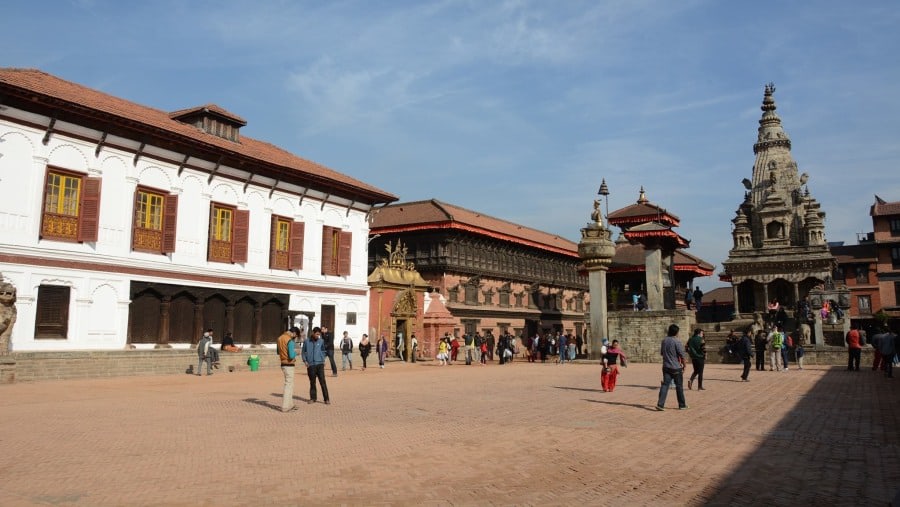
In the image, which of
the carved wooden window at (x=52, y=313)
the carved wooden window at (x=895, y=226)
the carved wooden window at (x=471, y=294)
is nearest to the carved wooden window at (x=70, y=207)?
the carved wooden window at (x=52, y=313)

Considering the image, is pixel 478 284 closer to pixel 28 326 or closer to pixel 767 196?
pixel 767 196

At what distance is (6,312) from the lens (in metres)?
17.3

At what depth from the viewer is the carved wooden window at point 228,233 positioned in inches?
966

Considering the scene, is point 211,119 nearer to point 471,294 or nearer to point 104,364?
point 104,364

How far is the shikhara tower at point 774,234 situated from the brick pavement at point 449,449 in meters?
33.4

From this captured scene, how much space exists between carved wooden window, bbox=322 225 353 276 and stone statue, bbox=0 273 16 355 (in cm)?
1330

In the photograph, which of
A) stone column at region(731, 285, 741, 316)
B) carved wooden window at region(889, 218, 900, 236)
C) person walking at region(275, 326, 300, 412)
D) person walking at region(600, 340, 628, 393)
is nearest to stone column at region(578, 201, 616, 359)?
person walking at region(600, 340, 628, 393)

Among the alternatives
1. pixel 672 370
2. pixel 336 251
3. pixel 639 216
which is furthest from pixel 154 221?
pixel 639 216

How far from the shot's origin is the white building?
62.5 ft

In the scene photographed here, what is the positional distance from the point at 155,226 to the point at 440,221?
21.4m

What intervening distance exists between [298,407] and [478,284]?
105 ft

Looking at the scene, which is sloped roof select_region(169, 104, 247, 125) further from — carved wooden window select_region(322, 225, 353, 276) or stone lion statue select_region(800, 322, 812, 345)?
stone lion statue select_region(800, 322, 812, 345)

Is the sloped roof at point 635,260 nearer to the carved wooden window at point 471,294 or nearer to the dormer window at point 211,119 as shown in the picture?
the carved wooden window at point 471,294

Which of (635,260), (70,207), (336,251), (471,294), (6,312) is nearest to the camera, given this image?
→ (6,312)
